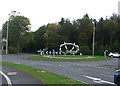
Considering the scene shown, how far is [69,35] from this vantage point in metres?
88.6

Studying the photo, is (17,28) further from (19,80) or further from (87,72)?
(19,80)

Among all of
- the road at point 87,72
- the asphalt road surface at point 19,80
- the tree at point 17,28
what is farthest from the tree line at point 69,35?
the asphalt road surface at point 19,80

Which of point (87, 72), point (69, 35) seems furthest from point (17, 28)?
point (87, 72)

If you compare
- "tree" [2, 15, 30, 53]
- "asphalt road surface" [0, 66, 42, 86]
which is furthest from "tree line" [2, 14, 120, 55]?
"asphalt road surface" [0, 66, 42, 86]

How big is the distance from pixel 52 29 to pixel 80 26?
15.2 m

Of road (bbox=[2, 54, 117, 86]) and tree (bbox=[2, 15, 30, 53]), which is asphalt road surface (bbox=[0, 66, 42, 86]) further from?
tree (bbox=[2, 15, 30, 53])

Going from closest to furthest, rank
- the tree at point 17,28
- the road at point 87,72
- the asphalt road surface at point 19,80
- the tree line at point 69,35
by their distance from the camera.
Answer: the asphalt road surface at point 19,80, the road at point 87,72, the tree line at point 69,35, the tree at point 17,28

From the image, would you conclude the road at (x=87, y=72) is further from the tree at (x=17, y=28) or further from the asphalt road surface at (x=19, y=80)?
the tree at (x=17, y=28)

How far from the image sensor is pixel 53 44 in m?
84.2

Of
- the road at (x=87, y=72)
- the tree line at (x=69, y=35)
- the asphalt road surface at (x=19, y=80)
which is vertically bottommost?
the road at (x=87, y=72)

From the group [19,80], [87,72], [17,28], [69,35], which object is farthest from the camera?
[69,35]

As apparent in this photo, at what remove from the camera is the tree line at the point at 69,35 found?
7325cm

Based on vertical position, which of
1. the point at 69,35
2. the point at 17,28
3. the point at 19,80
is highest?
the point at 17,28

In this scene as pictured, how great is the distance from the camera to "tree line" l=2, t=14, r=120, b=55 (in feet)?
240
